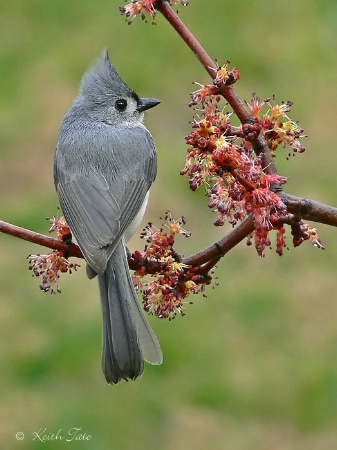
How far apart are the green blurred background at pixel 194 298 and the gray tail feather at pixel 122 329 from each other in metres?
2.85

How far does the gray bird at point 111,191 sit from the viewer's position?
4.04 metres

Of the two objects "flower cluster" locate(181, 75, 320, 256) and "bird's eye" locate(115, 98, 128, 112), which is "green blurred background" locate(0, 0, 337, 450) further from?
"flower cluster" locate(181, 75, 320, 256)

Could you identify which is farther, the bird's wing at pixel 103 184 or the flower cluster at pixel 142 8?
the bird's wing at pixel 103 184

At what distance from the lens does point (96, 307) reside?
807cm

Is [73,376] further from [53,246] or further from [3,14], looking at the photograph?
[3,14]

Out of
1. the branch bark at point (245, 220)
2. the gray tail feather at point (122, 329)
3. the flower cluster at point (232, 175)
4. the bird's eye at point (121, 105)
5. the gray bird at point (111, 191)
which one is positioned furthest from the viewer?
the bird's eye at point (121, 105)

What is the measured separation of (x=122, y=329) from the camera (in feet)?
13.4

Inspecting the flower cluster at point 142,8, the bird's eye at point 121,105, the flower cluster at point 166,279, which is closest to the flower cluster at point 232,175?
the flower cluster at point 166,279

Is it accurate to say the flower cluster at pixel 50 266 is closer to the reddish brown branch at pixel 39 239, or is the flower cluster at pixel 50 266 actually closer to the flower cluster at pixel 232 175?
the reddish brown branch at pixel 39 239

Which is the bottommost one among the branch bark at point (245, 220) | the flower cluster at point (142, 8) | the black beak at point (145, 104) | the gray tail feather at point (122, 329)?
the gray tail feather at point (122, 329)

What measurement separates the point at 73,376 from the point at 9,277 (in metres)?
1.25

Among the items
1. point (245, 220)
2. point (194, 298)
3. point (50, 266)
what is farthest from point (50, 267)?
point (194, 298)

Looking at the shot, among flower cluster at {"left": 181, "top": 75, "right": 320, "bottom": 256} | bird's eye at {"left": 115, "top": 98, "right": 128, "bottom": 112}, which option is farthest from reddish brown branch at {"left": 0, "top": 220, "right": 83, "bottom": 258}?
bird's eye at {"left": 115, "top": 98, "right": 128, "bottom": 112}

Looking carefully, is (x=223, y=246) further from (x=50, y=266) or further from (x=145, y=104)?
(x=145, y=104)
